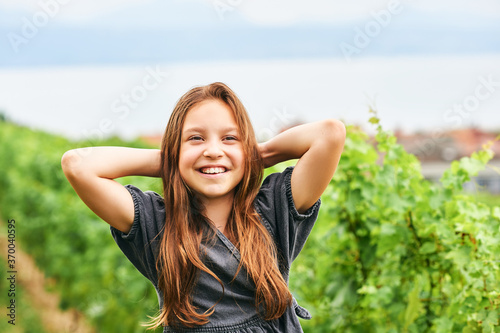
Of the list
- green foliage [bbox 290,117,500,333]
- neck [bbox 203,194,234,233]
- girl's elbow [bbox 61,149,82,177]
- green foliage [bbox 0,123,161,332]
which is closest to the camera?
girl's elbow [bbox 61,149,82,177]

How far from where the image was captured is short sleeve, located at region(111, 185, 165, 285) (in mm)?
1858

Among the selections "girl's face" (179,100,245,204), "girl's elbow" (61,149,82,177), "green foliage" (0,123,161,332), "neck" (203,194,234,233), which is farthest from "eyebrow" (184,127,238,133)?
"green foliage" (0,123,161,332)

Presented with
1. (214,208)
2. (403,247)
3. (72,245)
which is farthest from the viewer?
(72,245)

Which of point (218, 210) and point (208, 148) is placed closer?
point (208, 148)

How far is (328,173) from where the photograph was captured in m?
1.85

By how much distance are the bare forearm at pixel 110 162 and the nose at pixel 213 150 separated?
22 cm

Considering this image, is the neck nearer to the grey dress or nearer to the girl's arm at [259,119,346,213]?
the grey dress

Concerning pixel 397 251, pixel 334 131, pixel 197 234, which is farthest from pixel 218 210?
pixel 397 251

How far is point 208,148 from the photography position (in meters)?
1.82

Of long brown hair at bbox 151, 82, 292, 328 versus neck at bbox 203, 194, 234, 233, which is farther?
neck at bbox 203, 194, 234, 233

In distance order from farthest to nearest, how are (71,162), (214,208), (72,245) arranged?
1. (72,245)
2. (214,208)
3. (71,162)

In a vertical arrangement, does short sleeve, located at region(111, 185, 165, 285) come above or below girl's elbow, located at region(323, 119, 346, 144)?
below

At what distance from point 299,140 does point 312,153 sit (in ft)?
0.23

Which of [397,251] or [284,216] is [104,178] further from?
[397,251]
